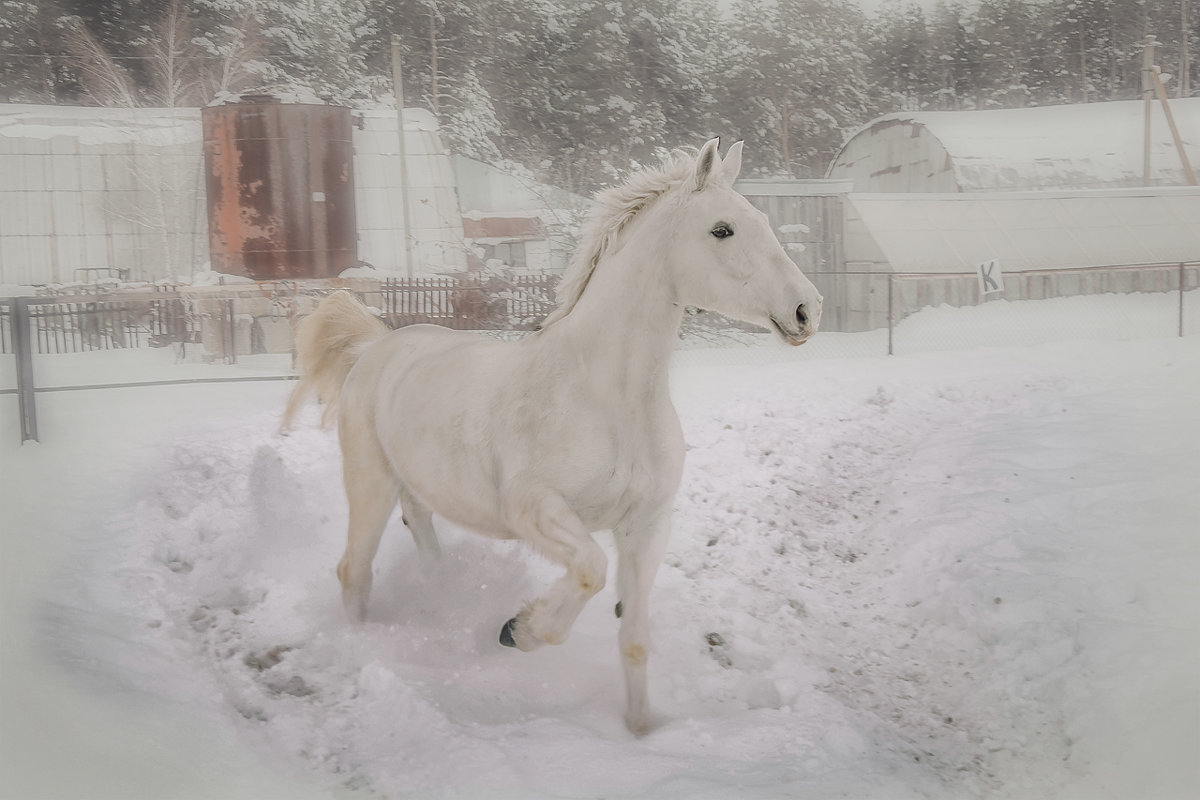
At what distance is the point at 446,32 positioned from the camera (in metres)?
4.57

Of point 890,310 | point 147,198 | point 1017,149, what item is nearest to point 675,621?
point 890,310

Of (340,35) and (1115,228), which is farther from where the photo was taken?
(1115,228)

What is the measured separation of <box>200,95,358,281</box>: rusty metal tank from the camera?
5.04 meters

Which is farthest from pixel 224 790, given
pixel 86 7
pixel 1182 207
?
pixel 1182 207

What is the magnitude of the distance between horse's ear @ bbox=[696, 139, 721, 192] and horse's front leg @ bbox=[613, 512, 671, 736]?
3.07 ft

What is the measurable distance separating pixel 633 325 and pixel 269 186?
11.9 ft

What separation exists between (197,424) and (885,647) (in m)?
3.05

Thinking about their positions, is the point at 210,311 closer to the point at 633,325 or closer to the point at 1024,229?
the point at 633,325

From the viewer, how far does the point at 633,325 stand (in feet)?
7.63

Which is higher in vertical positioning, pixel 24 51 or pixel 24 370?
pixel 24 51

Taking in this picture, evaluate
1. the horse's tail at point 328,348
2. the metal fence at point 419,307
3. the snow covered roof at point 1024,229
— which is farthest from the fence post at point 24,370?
the snow covered roof at point 1024,229

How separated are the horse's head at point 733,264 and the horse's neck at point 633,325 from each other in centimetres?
6

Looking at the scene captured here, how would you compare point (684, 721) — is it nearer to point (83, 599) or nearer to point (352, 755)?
point (352, 755)

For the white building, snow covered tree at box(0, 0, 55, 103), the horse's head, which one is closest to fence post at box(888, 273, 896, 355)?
the white building
